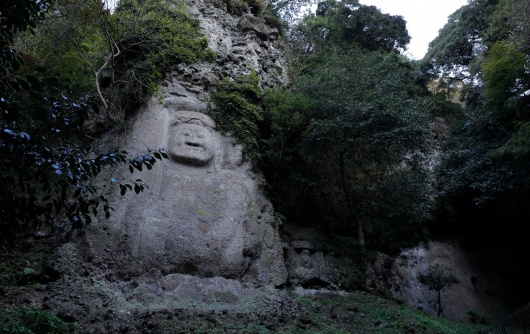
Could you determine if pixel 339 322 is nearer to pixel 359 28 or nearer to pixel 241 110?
pixel 241 110

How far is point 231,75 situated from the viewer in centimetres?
1284

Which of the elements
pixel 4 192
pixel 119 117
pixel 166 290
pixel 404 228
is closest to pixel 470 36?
pixel 404 228

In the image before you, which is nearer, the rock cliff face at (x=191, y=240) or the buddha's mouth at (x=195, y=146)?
the rock cliff face at (x=191, y=240)

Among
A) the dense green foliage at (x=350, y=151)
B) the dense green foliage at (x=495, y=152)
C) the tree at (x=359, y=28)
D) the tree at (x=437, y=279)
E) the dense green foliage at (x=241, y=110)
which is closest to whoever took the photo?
the dense green foliage at (x=241, y=110)

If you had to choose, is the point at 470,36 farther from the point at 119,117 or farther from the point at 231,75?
the point at 119,117

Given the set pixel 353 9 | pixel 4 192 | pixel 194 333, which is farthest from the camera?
pixel 353 9

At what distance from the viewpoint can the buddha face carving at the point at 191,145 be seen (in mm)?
10297

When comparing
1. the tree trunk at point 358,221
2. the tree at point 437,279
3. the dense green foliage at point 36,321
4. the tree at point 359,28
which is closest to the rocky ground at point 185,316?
the dense green foliage at point 36,321

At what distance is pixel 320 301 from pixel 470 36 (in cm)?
1669

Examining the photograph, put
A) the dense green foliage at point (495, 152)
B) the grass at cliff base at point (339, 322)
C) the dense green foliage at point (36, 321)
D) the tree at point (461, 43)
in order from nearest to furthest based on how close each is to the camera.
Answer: the dense green foliage at point (36, 321) < the grass at cliff base at point (339, 322) < the dense green foliage at point (495, 152) < the tree at point (461, 43)

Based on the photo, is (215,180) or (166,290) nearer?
(166,290)

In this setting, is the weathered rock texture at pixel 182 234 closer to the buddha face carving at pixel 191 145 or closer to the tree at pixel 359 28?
the buddha face carving at pixel 191 145

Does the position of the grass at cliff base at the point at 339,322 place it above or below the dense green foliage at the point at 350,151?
below

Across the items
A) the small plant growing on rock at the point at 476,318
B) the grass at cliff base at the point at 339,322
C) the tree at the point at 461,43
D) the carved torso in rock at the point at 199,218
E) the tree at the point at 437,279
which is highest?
the tree at the point at 461,43
